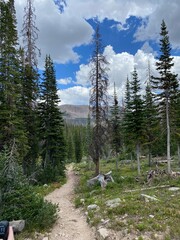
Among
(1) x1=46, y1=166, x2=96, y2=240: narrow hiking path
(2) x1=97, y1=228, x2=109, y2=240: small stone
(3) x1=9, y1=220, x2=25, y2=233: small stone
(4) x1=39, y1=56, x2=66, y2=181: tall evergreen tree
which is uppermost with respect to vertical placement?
(4) x1=39, y1=56, x2=66, y2=181: tall evergreen tree

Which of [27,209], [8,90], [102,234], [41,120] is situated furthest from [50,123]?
[102,234]

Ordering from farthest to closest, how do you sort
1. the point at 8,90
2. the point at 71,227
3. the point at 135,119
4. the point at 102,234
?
the point at 135,119 < the point at 8,90 < the point at 71,227 < the point at 102,234

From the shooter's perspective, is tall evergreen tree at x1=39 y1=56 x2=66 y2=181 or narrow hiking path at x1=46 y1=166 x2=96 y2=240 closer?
narrow hiking path at x1=46 y1=166 x2=96 y2=240

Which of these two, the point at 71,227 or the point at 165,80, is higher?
the point at 165,80

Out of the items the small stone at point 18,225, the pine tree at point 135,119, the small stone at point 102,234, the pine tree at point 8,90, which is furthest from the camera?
the pine tree at point 135,119

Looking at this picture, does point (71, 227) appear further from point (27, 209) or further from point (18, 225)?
point (18, 225)

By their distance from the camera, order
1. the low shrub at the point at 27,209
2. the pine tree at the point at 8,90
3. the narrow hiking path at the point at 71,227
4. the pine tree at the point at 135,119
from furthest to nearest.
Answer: the pine tree at the point at 135,119 → the pine tree at the point at 8,90 → the low shrub at the point at 27,209 → the narrow hiking path at the point at 71,227

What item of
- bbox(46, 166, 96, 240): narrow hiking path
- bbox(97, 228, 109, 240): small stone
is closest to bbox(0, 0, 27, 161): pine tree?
bbox(46, 166, 96, 240): narrow hiking path

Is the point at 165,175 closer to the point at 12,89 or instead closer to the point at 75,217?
the point at 75,217

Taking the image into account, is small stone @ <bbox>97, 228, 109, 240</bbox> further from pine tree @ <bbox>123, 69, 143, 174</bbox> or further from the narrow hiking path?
pine tree @ <bbox>123, 69, 143, 174</bbox>

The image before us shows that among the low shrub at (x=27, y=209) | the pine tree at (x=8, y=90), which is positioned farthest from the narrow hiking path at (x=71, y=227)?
the pine tree at (x=8, y=90)

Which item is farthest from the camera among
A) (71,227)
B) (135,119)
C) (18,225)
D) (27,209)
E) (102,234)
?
(135,119)

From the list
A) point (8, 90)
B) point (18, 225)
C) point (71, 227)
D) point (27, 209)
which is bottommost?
point (71, 227)

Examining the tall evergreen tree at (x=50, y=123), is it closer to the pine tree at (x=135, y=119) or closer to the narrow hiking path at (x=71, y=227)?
the pine tree at (x=135, y=119)
